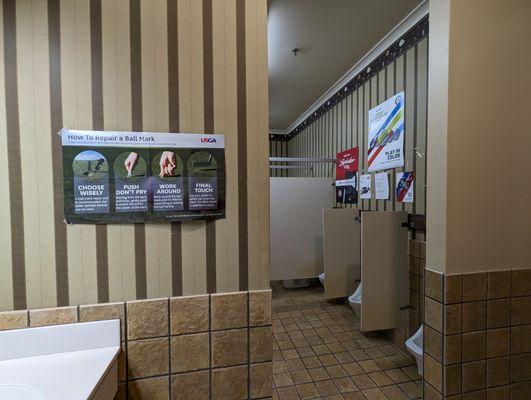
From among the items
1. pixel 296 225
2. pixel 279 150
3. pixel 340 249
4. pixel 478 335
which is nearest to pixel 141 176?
pixel 478 335

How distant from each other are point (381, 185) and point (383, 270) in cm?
78

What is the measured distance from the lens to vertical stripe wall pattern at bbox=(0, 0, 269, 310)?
2.65 feet

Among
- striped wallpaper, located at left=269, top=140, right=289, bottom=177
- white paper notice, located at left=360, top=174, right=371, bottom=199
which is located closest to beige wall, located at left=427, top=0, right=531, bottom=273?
white paper notice, located at left=360, top=174, right=371, bottom=199

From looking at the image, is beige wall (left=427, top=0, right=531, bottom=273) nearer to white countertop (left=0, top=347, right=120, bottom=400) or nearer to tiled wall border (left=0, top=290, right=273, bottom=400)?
tiled wall border (left=0, top=290, right=273, bottom=400)

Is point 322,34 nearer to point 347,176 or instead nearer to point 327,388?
point 347,176

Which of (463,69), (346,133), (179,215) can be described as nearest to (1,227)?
(179,215)

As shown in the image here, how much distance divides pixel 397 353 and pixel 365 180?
1.51 meters

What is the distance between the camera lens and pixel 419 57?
1.89 m

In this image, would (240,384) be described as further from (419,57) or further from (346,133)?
(346,133)

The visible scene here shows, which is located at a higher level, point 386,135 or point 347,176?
point 386,135

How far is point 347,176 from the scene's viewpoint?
2971 mm

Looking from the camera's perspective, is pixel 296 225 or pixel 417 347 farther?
pixel 296 225

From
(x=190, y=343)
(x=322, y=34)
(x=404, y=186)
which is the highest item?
(x=322, y=34)

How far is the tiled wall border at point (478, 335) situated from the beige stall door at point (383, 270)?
0.84 m
